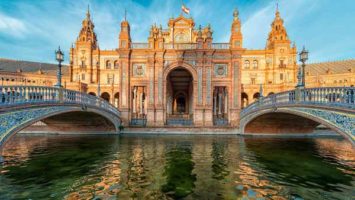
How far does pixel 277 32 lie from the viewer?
4750cm

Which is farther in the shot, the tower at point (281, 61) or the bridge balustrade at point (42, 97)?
the tower at point (281, 61)

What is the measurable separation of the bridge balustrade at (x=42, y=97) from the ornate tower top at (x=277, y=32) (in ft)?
157

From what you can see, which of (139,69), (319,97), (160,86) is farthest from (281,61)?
(319,97)

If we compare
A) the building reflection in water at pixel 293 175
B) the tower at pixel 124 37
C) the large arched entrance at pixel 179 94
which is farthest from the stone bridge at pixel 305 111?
the tower at pixel 124 37

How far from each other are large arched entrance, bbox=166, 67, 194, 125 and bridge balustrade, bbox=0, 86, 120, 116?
8.02 m

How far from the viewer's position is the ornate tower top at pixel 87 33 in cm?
4903

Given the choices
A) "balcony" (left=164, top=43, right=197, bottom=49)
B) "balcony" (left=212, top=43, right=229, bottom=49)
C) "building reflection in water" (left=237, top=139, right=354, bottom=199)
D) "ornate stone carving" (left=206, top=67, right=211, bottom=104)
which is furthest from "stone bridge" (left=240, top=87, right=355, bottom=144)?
"balcony" (left=164, top=43, right=197, bottom=49)

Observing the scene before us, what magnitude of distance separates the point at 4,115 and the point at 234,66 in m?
18.6

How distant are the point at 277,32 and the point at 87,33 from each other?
172 ft

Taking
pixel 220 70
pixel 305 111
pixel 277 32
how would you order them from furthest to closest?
1. pixel 277 32
2. pixel 220 70
3. pixel 305 111

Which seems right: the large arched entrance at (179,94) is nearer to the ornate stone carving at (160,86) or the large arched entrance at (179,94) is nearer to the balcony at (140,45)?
the ornate stone carving at (160,86)

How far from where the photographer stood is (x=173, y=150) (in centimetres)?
1119

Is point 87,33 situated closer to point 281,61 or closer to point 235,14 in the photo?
point 235,14

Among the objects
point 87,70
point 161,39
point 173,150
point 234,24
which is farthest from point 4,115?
point 87,70
